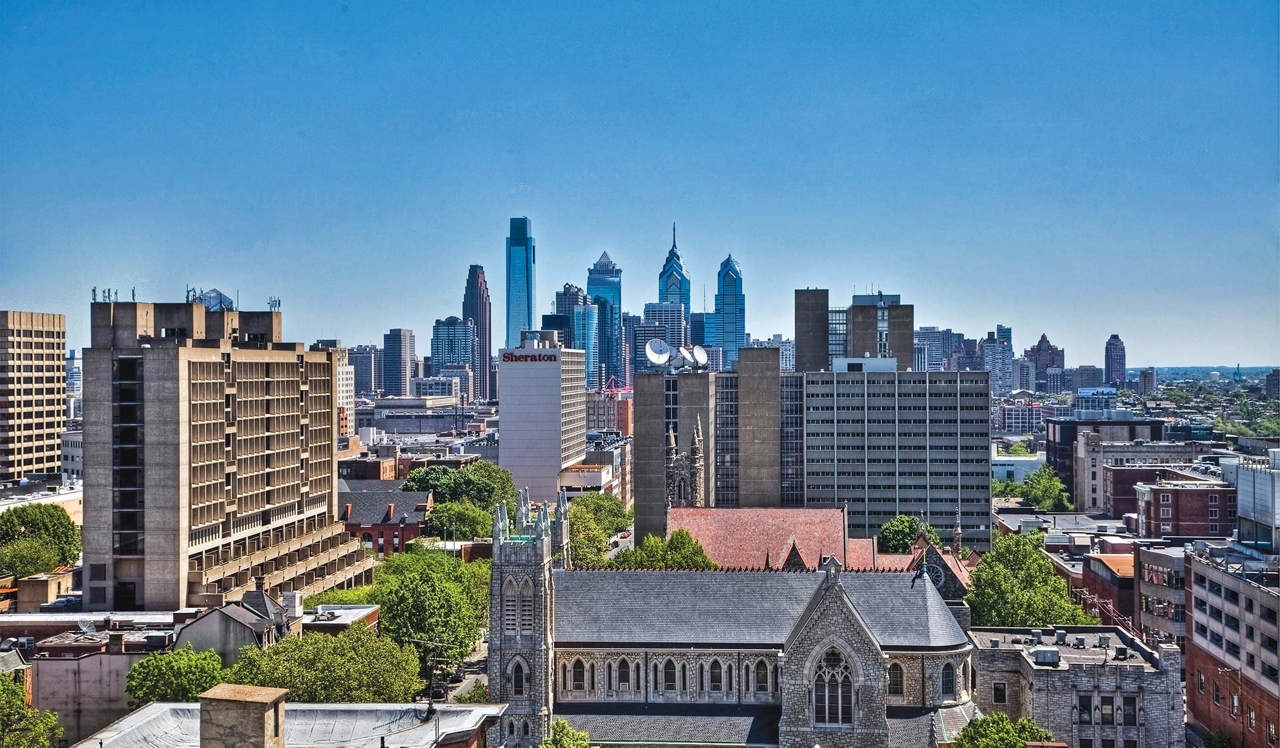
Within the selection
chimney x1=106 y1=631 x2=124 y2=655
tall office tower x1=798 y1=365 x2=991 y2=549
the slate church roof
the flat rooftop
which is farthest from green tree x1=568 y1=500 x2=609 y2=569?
chimney x1=106 y1=631 x2=124 y2=655

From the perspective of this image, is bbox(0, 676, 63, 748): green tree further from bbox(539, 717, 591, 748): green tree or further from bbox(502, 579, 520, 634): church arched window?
bbox(539, 717, 591, 748): green tree

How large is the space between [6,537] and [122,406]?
135 feet

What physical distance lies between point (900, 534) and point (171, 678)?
95877 mm

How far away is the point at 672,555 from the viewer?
11256cm

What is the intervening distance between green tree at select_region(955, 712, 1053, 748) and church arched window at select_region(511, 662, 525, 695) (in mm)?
27342

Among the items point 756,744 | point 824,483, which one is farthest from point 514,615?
point 824,483

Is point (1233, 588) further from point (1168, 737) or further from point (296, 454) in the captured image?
point (296, 454)

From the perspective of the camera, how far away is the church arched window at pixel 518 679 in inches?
3078

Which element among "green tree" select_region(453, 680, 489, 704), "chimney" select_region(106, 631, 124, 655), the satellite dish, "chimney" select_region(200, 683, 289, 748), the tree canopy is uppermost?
the satellite dish

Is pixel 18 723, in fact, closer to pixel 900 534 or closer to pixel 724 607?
pixel 724 607

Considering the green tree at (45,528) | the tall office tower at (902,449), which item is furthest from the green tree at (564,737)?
the tall office tower at (902,449)

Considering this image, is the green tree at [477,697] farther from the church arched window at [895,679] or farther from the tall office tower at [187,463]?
the tall office tower at [187,463]

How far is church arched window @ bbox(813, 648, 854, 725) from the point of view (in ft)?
243

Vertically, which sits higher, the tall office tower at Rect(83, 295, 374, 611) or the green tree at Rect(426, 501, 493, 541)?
Result: the tall office tower at Rect(83, 295, 374, 611)
